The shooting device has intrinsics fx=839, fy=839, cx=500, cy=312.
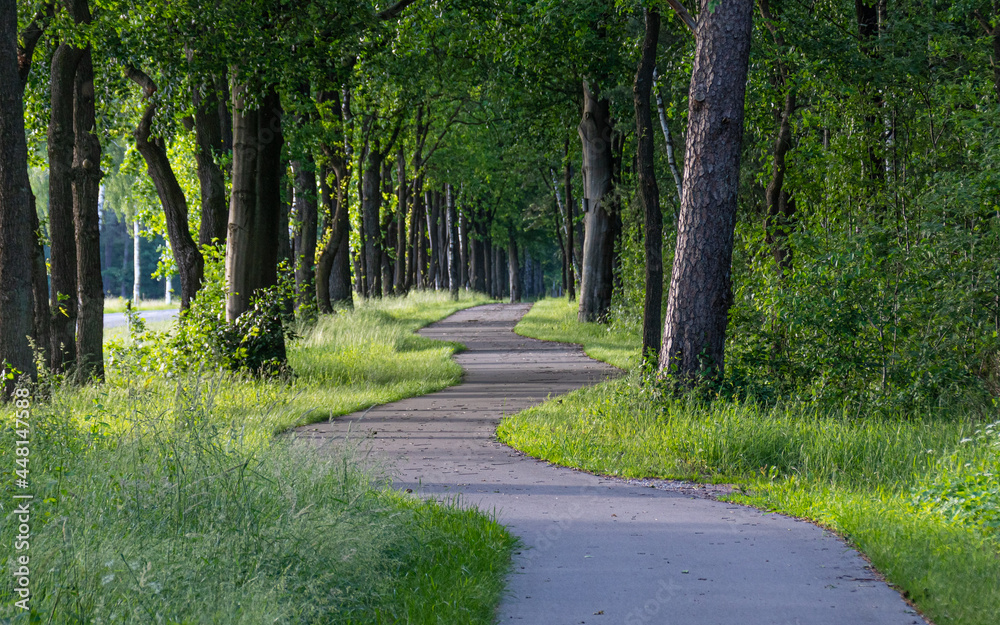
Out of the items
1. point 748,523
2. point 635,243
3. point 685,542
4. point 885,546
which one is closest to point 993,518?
point 885,546

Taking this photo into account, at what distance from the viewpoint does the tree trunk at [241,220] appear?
13.7 metres

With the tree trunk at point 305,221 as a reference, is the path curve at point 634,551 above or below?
below

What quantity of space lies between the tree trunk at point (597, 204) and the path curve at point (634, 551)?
16479 millimetres

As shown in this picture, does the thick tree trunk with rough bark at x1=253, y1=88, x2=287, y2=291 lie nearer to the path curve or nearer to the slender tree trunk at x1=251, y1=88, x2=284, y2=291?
the slender tree trunk at x1=251, y1=88, x2=284, y2=291

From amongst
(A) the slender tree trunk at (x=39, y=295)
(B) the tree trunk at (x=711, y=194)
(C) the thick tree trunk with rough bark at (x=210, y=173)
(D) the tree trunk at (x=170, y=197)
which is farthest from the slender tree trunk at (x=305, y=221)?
(B) the tree trunk at (x=711, y=194)

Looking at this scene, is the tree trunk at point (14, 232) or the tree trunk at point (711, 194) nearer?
the tree trunk at point (14, 232)

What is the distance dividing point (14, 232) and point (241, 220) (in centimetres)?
539

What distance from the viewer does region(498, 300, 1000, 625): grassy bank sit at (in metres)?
5.07

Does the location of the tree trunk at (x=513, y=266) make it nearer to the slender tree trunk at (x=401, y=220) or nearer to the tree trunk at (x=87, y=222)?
Answer: the slender tree trunk at (x=401, y=220)

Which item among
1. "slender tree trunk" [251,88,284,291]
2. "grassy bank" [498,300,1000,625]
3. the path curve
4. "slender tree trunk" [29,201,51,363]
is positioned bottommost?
the path curve

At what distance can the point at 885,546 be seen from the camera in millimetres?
5406

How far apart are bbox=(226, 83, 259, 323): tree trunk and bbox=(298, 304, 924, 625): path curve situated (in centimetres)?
458

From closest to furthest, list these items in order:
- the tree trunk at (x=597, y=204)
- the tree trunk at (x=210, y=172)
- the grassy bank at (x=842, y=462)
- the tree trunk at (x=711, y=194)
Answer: the grassy bank at (x=842, y=462) < the tree trunk at (x=711, y=194) < the tree trunk at (x=210, y=172) < the tree trunk at (x=597, y=204)

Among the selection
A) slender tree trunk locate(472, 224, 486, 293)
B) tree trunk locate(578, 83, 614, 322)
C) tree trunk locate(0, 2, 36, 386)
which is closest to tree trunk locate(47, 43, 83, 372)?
tree trunk locate(0, 2, 36, 386)
